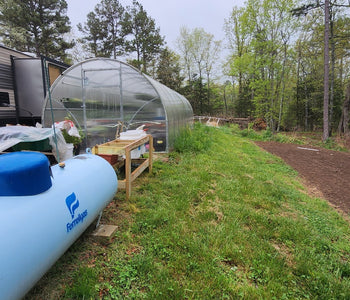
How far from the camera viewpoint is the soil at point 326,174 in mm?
4055

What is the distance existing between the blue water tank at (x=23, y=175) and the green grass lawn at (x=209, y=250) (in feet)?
2.91

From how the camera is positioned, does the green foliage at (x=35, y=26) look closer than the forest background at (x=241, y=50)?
No

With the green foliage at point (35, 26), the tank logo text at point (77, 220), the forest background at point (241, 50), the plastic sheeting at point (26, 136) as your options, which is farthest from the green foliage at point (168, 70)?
the tank logo text at point (77, 220)

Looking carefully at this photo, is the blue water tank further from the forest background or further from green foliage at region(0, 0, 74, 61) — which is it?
green foliage at region(0, 0, 74, 61)

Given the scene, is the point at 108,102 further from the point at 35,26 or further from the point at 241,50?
the point at 241,50

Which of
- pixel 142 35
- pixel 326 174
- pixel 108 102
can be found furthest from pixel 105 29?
pixel 326 174

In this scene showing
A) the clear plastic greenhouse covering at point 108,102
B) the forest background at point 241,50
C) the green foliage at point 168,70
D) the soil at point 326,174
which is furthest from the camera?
the green foliage at point 168,70

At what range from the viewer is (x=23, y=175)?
128 centimetres

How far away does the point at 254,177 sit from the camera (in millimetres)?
4609

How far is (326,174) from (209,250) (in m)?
5.13

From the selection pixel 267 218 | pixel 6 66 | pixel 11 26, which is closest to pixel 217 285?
A: pixel 267 218

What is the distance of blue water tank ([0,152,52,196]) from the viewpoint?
1.25 m

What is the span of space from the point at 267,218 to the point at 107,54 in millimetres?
22640

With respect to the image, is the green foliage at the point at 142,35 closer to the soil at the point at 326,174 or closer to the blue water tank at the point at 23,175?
the soil at the point at 326,174
